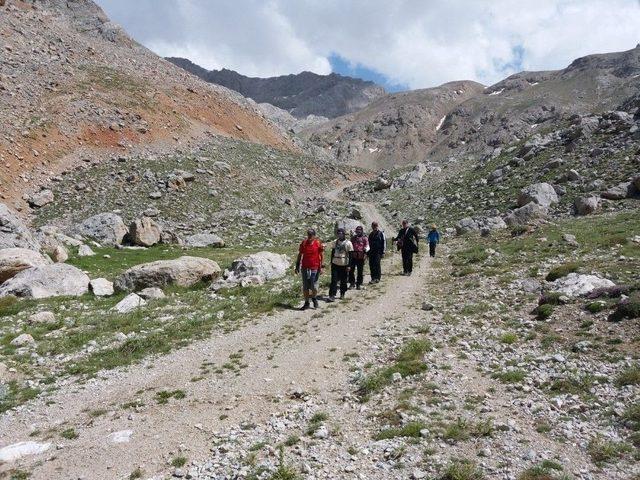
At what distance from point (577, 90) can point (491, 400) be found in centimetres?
21453

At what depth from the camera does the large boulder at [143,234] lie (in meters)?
37.8

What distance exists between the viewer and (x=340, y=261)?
1923 cm

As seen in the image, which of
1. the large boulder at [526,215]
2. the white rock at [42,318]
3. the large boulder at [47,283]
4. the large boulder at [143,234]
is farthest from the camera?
the large boulder at [143,234]

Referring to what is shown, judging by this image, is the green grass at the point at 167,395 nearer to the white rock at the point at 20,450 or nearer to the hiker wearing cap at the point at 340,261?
the white rock at the point at 20,450

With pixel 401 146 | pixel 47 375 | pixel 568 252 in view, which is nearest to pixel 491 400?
pixel 47 375

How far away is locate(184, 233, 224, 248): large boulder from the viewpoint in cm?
4017

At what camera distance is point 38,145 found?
4922 centimetres

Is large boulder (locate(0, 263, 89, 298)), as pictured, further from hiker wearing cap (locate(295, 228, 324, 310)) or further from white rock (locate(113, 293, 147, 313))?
hiker wearing cap (locate(295, 228, 324, 310))

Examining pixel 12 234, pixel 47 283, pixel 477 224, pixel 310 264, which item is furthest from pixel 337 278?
pixel 477 224

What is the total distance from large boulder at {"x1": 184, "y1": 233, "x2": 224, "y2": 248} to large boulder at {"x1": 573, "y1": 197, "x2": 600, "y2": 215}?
29854 mm

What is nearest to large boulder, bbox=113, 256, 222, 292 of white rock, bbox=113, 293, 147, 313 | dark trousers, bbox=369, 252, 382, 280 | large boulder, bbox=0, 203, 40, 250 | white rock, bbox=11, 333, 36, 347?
white rock, bbox=113, 293, 147, 313

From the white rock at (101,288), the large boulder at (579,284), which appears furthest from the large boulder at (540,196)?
the white rock at (101,288)

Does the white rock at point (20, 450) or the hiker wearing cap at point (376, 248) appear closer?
the white rock at point (20, 450)

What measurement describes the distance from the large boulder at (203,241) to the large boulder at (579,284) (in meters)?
29.5
